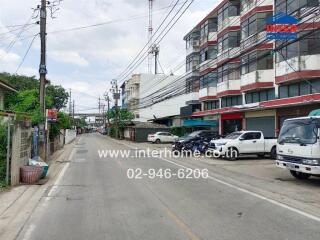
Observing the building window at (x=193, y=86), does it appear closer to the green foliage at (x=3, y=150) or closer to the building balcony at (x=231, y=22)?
the building balcony at (x=231, y=22)

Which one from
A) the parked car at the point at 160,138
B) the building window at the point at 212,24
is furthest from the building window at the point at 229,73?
the parked car at the point at 160,138

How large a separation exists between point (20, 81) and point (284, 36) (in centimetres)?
4524

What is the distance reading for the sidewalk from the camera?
8.40 meters

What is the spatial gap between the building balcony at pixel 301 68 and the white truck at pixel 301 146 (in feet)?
49.0

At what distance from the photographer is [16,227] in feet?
28.0

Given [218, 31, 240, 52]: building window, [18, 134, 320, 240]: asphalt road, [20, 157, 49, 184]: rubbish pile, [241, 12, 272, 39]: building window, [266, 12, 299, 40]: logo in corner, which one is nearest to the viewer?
[18, 134, 320, 240]: asphalt road

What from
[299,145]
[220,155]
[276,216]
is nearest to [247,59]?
[220,155]

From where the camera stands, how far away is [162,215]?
9.55 meters

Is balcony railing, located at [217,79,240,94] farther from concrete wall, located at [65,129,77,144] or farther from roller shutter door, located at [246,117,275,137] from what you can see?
concrete wall, located at [65,129,77,144]

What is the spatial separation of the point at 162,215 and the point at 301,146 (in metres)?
7.39

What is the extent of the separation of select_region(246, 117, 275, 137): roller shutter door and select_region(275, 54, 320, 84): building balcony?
18.9ft

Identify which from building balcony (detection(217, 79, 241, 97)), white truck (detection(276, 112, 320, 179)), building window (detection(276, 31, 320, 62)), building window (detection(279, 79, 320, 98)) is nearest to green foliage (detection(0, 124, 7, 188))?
white truck (detection(276, 112, 320, 179))

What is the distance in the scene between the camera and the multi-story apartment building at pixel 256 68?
30344mm

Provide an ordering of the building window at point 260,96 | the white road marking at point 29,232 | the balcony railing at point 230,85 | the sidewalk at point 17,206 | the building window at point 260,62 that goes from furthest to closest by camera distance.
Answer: the balcony railing at point 230,85 → the building window at point 260,96 → the building window at point 260,62 → the sidewalk at point 17,206 → the white road marking at point 29,232
